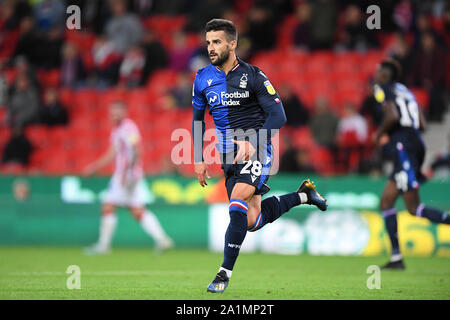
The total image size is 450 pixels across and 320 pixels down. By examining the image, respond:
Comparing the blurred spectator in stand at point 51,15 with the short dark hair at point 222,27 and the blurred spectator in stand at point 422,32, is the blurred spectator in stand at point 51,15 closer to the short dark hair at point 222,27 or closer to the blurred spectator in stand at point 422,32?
the blurred spectator in stand at point 422,32

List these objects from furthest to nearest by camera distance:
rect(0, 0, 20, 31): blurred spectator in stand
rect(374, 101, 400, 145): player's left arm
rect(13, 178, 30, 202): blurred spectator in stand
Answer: rect(0, 0, 20, 31): blurred spectator in stand < rect(13, 178, 30, 202): blurred spectator in stand < rect(374, 101, 400, 145): player's left arm

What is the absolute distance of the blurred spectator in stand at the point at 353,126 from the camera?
15789 millimetres

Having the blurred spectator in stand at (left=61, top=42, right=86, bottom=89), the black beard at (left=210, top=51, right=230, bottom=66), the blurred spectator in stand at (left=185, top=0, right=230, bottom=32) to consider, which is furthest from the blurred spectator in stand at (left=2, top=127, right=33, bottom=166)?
the black beard at (left=210, top=51, right=230, bottom=66)

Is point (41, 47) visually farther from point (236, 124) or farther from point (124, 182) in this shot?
point (236, 124)

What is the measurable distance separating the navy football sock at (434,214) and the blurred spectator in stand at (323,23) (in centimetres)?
924

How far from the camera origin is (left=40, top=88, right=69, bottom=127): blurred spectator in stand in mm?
18031

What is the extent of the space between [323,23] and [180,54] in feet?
12.1

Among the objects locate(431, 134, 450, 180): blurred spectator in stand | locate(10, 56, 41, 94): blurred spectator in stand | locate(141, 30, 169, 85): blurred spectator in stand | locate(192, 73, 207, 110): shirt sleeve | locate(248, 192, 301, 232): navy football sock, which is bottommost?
locate(248, 192, 301, 232): navy football sock

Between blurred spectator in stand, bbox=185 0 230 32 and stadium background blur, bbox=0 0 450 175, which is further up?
blurred spectator in stand, bbox=185 0 230 32

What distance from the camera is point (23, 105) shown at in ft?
58.4

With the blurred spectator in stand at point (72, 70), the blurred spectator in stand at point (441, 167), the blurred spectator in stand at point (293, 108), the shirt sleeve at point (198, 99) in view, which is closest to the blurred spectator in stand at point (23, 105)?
the blurred spectator in stand at point (72, 70)

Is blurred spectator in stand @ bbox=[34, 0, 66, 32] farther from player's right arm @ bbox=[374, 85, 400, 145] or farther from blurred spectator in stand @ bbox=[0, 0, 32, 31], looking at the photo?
player's right arm @ bbox=[374, 85, 400, 145]

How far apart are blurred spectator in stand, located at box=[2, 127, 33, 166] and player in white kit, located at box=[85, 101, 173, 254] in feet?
13.6
